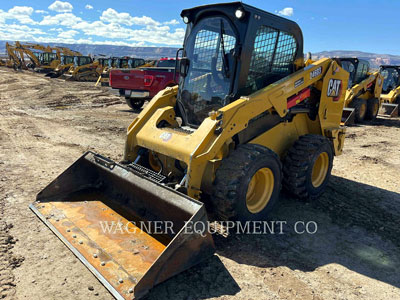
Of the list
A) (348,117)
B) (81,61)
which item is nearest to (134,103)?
(348,117)

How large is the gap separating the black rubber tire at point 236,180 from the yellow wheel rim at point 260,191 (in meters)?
0.21

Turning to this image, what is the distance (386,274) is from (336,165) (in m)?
Result: 3.71

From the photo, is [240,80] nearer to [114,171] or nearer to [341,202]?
[114,171]

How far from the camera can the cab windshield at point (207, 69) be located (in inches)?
155

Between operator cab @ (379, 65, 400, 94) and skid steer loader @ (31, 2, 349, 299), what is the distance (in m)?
12.0

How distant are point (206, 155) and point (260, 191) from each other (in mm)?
936

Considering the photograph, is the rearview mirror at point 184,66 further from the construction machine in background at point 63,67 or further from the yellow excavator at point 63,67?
the construction machine in background at point 63,67

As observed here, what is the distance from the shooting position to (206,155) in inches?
132

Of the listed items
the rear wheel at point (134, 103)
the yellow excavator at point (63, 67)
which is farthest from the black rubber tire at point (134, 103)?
the yellow excavator at point (63, 67)

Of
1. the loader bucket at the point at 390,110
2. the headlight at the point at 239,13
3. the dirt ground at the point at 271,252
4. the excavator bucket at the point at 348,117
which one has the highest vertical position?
the headlight at the point at 239,13

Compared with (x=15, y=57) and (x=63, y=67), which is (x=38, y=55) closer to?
(x=15, y=57)

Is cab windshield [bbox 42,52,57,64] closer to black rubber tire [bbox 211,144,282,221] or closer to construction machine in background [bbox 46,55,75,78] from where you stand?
construction machine in background [bbox 46,55,75,78]

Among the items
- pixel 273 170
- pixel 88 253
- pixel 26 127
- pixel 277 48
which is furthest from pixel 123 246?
pixel 26 127

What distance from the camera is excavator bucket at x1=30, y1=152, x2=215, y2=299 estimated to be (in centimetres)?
265
